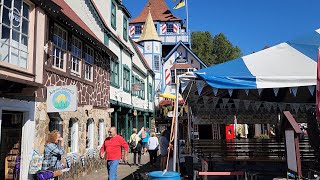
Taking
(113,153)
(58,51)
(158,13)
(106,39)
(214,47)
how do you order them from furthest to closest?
1. (214,47)
2. (158,13)
3. (106,39)
4. (58,51)
5. (113,153)

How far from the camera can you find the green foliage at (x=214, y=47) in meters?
51.3

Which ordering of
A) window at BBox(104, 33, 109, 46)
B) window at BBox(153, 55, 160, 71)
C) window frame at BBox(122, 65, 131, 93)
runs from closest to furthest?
window at BBox(104, 33, 109, 46)
window frame at BBox(122, 65, 131, 93)
window at BBox(153, 55, 160, 71)

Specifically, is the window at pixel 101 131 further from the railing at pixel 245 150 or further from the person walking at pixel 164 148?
the railing at pixel 245 150

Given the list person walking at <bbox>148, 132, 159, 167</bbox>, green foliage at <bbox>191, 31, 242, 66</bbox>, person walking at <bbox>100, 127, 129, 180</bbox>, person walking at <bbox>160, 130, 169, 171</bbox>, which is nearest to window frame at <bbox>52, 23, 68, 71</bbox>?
person walking at <bbox>100, 127, 129, 180</bbox>

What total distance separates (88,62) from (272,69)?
7497 millimetres

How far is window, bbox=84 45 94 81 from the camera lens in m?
11.5

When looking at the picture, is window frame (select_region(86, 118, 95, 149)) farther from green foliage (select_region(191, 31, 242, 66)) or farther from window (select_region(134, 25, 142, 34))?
green foliage (select_region(191, 31, 242, 66))

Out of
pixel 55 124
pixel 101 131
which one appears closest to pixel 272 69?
pixel 55 124

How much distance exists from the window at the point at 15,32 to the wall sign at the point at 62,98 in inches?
40.3

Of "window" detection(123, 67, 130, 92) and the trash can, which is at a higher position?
"window" detection(123, 67, 130, 92)

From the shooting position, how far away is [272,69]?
6.11 m

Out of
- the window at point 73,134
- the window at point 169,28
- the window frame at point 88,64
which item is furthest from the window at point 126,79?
the window at point 169,28

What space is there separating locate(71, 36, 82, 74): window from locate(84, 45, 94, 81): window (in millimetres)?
569

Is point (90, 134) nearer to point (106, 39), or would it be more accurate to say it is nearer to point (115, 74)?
point (115, 74)
